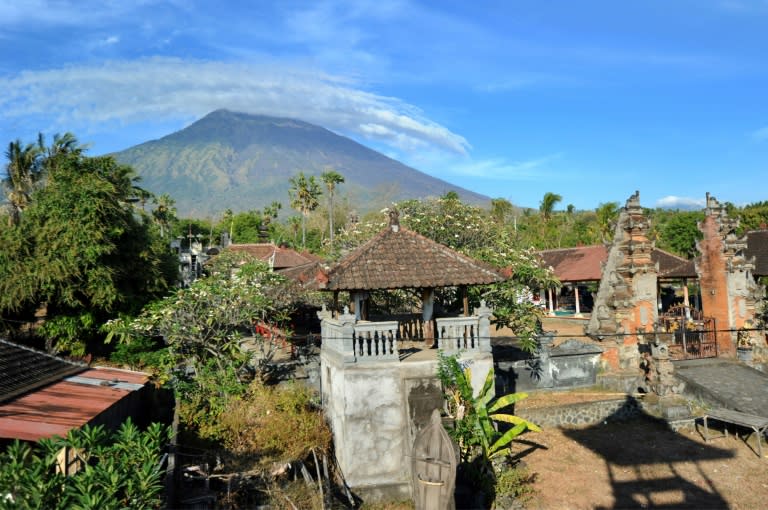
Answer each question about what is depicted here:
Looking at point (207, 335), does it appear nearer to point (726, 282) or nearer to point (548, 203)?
point (726, 282)

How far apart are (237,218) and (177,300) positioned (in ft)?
210

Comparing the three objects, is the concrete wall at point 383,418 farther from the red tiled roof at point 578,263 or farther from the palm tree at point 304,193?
the palm tree at point 304,193

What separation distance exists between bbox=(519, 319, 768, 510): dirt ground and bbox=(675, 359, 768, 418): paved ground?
1348mm

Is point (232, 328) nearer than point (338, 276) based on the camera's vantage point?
No

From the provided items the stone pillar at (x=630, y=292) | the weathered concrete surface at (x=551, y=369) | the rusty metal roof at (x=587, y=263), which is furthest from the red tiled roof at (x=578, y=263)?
the weathered concrete surface at (x=551, y=369)

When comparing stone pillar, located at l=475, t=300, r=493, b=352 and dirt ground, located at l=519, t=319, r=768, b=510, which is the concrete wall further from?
dirt ground, located at l=519, t=319, r=768, b=510

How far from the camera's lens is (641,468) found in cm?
1375

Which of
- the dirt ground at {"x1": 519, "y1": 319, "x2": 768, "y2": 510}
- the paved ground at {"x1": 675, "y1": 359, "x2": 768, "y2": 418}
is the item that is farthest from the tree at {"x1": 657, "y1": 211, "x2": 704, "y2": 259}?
the dirt ground at {"x1": 519, "y1": 319, "x2": 768, "y2": 510}

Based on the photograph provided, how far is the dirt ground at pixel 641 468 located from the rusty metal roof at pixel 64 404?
978 cm

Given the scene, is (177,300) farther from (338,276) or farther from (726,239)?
(726,239)

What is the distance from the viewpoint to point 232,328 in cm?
1842

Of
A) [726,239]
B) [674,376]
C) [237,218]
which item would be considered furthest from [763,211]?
[237,218]

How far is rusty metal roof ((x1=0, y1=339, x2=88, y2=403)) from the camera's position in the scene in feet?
39.4

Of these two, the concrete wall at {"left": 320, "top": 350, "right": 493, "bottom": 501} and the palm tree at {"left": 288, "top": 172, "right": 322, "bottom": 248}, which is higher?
the palm tree at {"left": 288, "top": 172, "right": 322, "bottom": 248}
